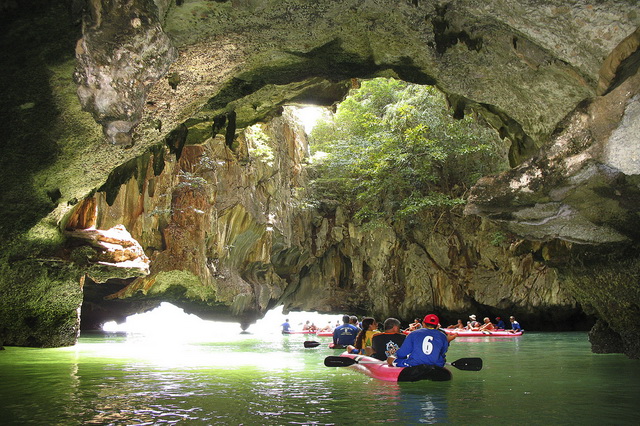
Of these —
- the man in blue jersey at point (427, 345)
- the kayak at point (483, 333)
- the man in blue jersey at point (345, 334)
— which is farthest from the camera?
the kayak at point (483, 333)

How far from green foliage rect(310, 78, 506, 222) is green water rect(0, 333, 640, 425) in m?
11.9

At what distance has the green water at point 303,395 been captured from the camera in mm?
4418

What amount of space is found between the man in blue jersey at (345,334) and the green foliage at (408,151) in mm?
9417

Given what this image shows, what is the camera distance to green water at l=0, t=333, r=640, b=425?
14.5ft

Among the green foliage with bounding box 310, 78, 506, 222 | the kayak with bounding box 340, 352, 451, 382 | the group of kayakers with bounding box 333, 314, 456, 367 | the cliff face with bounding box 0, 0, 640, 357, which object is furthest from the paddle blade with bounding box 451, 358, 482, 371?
the green foliage with bounding box 310, 78, 506, 222

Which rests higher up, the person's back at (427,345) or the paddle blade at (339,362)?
the person's back at (427,345)

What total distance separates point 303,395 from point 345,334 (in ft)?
19.3

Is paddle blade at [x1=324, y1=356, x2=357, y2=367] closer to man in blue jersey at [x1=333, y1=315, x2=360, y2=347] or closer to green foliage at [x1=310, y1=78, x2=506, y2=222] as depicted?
man in blue jersey at [x1=333, y1=315, x2=360, y2=347]

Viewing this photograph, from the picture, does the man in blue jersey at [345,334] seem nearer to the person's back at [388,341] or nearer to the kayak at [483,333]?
the person's back at [388,341]

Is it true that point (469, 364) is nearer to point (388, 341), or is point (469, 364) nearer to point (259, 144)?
point (388, 341)

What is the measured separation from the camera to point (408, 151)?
820 inches

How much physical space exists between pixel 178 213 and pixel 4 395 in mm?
12919

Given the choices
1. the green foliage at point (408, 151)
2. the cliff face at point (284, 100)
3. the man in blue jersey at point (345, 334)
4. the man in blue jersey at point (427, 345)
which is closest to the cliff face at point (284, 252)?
the green foliage at point (408, 151)

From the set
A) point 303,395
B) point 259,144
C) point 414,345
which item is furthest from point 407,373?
point 259,144
